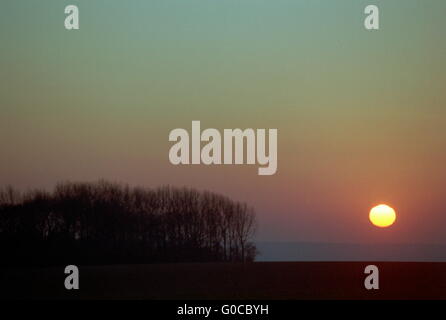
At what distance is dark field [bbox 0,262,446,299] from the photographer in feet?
43.5

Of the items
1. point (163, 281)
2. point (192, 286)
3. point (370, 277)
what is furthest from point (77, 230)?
point (370, 277)

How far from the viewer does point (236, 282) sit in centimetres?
1419

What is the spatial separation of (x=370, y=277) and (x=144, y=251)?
555 cm

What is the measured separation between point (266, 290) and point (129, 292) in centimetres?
240

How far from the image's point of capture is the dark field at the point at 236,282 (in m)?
13.3

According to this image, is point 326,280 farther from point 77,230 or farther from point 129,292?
point 77,230

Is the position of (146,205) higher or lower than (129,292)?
higher

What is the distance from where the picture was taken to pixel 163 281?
14.5 metres
